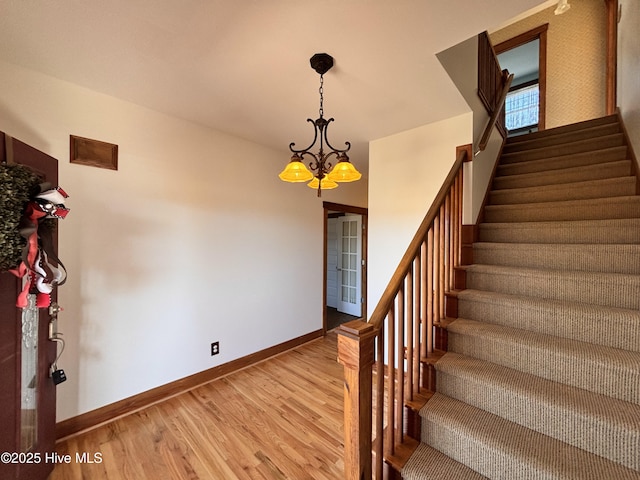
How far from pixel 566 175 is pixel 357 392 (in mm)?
2920

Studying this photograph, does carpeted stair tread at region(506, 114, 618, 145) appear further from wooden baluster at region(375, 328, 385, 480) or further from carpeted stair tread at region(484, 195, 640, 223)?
wooden baluster at region(375, 328, 385, 480)

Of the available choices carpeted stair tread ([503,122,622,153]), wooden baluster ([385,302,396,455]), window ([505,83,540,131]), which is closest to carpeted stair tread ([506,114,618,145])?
carpeted stair tread ([503,122,622,153])

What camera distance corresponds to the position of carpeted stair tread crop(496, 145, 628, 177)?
2.50m

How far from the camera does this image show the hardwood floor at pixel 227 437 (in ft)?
5.32

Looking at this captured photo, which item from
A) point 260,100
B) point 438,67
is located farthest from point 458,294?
point 260,100

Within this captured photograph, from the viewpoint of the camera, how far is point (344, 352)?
1104mm

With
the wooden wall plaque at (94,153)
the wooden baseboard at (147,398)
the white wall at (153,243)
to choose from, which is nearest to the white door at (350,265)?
the white wall at (153,243)

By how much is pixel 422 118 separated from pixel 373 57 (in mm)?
991

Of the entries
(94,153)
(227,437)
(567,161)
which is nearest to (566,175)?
(567,161)

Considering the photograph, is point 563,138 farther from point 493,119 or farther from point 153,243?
point 153,243

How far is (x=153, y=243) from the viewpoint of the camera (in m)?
2.28

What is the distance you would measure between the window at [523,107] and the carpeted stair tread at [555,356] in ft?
15.9

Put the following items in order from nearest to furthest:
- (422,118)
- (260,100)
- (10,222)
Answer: (10,222) → (260,100) → (422,118)

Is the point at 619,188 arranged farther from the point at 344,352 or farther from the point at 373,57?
the point at 344,352
